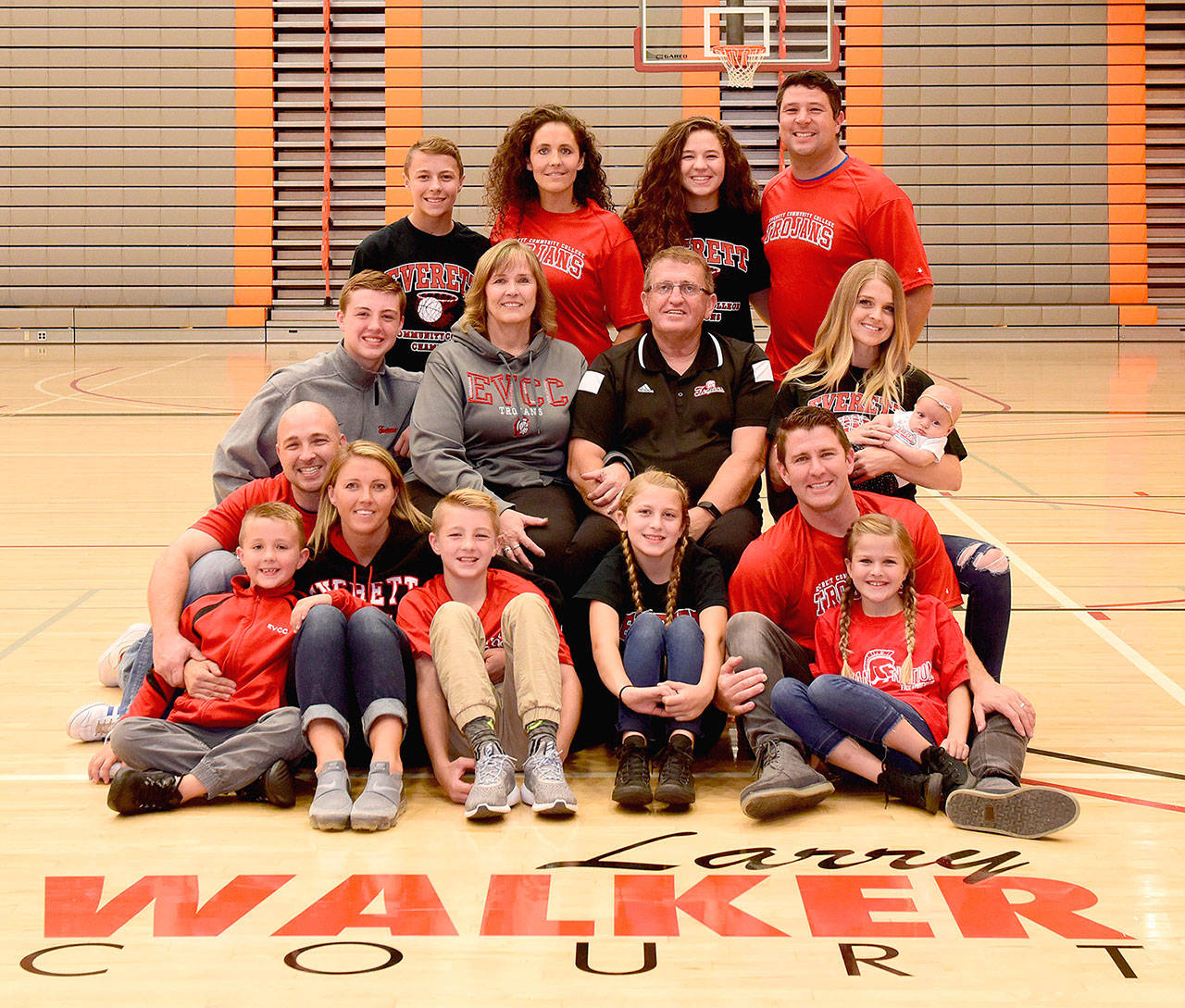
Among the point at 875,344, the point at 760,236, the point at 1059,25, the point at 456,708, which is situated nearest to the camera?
the point at 456,708

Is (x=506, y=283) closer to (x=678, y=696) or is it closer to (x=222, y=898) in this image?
(x=678, y=696)

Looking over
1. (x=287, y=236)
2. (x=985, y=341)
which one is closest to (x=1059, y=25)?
(x=985, y=341)

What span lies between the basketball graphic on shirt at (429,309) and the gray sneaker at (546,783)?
1728 millimetres

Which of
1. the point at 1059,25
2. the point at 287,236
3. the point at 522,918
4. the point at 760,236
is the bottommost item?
A: the point at 522,918

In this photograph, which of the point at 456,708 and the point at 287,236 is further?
the point at 287,236

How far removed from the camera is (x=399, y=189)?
48.5ft

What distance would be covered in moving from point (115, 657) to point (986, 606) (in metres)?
2.35

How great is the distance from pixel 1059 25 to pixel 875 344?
12710mm

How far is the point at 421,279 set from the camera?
429 cm

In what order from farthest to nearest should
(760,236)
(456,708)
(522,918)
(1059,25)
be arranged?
1. (1059,25)
2. (760,236)
3. (456,708)
4. (522,918)

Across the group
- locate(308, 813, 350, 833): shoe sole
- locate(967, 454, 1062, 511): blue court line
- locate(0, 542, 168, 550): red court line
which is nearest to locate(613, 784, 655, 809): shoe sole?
locate(308, 813, 350, 833): shoe sole

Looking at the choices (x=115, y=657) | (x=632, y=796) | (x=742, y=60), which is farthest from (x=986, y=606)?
(x=742, y=60)

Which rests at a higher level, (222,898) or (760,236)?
(760,236)

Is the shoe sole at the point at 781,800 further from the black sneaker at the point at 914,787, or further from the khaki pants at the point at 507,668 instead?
the khaki pants at the point at 507,668
